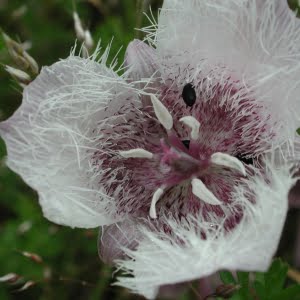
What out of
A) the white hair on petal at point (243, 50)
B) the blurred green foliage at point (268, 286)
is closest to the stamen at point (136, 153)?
the white hair on petal at point (243, 50)

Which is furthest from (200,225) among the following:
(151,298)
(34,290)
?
(34,290)

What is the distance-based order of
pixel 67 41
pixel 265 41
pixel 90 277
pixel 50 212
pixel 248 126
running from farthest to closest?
1. pixel 67 41
2. pixel 90 277
3. pixel 248 126
4. pixel 265 41
5. pixel 50 212

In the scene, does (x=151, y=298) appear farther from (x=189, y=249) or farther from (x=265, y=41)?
(x=265, y=41)

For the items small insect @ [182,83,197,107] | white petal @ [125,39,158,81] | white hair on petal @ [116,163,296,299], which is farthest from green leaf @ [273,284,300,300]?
white petal @ [125,39,158,81]

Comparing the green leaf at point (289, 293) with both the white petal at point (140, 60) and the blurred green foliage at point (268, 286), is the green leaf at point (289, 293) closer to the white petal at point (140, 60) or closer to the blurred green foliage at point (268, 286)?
the blurred green foliage at point (268, 286)

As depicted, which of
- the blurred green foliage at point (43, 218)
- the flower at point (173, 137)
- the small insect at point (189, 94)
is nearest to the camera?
the flower at point (173, 137)

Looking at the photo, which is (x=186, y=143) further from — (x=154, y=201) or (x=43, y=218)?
(x=43, y=218)
